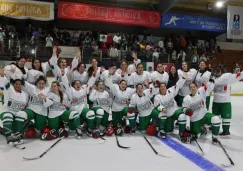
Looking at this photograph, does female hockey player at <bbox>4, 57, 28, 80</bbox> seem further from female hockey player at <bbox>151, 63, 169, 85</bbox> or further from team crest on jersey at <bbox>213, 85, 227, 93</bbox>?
team crest on jersey at <bbox>213, 85, 227, 93</bbox>

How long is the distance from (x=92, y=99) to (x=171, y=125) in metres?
1.42

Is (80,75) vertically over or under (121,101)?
over

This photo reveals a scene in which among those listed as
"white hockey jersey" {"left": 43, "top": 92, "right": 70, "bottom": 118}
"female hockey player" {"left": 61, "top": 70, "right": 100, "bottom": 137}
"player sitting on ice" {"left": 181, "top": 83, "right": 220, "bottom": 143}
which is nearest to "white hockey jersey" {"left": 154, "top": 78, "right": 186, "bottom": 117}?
"player sitting on ice" {"left": 181, "top": 83, "right": 220, "bottom": 143}

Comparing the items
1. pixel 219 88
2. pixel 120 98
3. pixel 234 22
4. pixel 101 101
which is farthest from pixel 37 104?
pixel 234 22

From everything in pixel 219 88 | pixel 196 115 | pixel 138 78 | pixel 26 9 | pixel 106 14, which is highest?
pixel 106 14

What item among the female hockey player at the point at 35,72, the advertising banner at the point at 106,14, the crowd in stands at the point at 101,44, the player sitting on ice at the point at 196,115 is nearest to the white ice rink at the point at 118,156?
the player sitting on ice at the point at 196,115

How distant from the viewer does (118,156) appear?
9.18 feet

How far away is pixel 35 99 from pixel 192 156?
2.39 m

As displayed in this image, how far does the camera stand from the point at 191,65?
9086 millimetres

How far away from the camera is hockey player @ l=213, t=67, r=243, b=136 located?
3867 millimetres

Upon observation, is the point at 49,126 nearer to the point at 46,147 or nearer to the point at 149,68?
the point at 46,147

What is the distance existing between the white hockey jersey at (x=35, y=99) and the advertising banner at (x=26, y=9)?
660cm

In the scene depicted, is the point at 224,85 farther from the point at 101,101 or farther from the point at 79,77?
the point at 79,77

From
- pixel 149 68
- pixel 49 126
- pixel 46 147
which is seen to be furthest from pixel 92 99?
pixel 149 68
